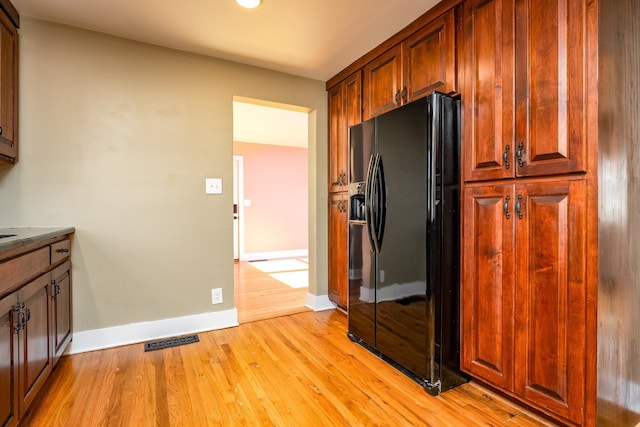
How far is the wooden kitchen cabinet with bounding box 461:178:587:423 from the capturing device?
1.32 meters

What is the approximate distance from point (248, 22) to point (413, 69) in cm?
118

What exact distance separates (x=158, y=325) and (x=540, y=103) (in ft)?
9.45

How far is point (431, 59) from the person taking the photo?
6.62 ft

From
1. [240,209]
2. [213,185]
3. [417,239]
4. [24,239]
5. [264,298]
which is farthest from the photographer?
[240,209]

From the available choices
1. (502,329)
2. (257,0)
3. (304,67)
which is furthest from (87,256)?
(502,329)

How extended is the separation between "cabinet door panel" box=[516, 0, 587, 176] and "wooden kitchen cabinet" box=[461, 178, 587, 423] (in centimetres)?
13

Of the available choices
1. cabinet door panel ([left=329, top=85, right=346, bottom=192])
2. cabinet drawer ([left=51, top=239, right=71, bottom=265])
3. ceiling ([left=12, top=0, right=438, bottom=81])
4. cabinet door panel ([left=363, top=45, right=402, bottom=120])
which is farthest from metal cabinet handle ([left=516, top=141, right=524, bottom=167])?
cabinet drawer ([left=51, top=239, right=71, bottom=265])

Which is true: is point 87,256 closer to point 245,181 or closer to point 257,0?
point 257,0

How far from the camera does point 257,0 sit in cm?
190

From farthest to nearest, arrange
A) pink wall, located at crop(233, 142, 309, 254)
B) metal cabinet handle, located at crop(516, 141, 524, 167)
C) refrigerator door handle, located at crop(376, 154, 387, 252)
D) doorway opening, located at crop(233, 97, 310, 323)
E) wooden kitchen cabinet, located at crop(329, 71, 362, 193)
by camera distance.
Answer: pink wall, located at crop(233, 142, 309, 254) < doorway opening, located at crop(233, 97, 310, 323) < wooden kitchen cabinet, located at crop(329, 71, 362, 193) < refrigerator door handle, located at crop(376, 154, 387, 252) < metal cabinet handle, located at crop(516, 141, 524, 167)

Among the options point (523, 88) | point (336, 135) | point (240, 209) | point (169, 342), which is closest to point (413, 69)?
point (523, 88)

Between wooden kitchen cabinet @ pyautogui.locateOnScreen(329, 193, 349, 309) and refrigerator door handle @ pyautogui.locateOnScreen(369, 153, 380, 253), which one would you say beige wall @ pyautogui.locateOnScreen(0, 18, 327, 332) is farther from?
refrigerator door handle @ pyautogui.locateOnScreen(369, 153, 380, 253)

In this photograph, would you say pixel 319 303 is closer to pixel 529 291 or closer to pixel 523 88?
pixel 529 291

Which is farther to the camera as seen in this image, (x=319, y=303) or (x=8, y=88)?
(x=319, y=303)
